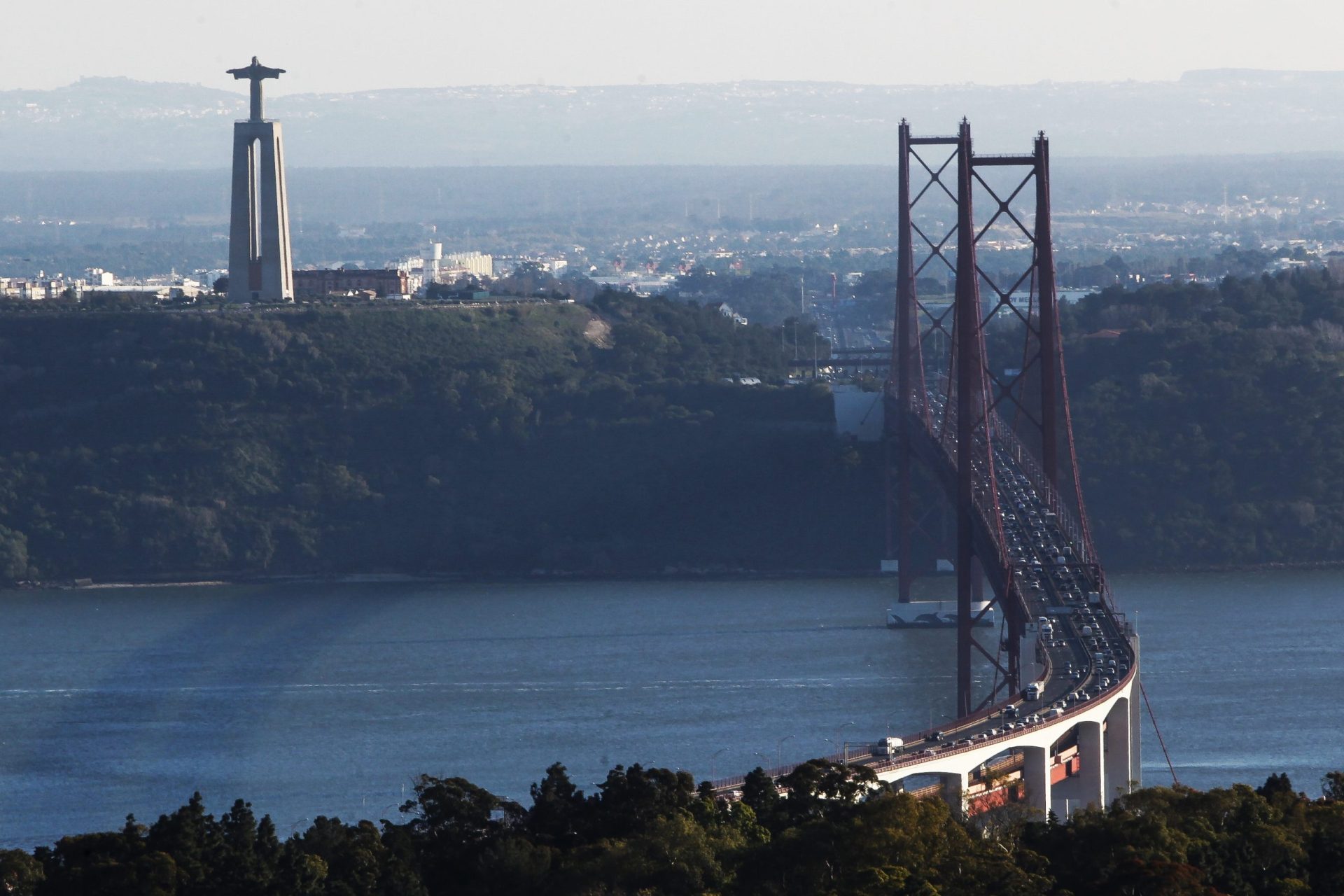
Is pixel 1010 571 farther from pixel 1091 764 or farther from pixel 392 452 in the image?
pixel 392 452

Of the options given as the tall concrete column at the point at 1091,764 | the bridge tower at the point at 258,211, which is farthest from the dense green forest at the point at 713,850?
the bridge tower at the point at 258,211

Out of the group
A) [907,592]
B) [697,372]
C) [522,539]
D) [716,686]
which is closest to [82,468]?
[522,539]

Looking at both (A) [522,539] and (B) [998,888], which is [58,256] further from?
(B) [998,888]

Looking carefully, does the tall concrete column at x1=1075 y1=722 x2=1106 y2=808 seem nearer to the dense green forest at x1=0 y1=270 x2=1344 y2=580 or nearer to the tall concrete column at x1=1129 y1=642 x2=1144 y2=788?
the tall concrete column at x1=1129 y1=642 x2=1144 y2=788

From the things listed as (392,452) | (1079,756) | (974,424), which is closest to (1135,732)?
(1079,756)

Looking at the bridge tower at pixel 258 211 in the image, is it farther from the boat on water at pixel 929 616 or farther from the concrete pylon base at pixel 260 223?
the boat on water at pixel 929 616

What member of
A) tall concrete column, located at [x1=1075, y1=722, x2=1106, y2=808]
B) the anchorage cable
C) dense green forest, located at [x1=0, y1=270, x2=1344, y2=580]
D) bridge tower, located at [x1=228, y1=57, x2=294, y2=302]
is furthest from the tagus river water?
bridge tower, located at [x1=228, y1=57, x2=294, y2=302]
